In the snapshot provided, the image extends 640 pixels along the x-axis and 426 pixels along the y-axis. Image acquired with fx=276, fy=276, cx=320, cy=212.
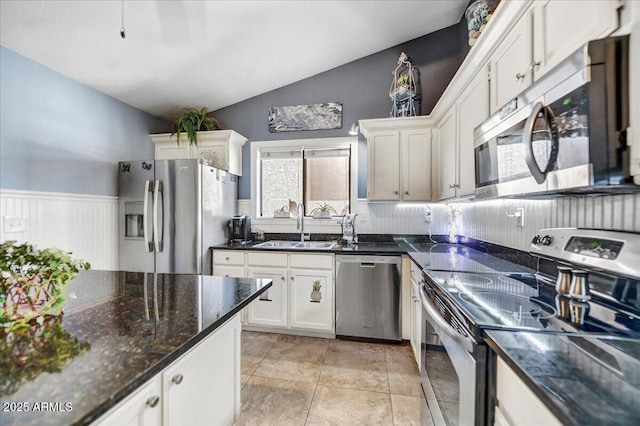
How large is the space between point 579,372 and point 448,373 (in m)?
0.70

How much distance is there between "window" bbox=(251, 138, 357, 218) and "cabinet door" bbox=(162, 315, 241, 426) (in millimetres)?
2442

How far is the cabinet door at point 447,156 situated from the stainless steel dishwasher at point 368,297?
2.62 feet

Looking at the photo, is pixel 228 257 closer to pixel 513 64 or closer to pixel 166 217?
pixel 166 217

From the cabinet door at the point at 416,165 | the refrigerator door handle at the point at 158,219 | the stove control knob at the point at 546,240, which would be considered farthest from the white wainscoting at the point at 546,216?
the refrigerator door handle at the point at 158,219

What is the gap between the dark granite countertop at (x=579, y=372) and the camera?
54 cm

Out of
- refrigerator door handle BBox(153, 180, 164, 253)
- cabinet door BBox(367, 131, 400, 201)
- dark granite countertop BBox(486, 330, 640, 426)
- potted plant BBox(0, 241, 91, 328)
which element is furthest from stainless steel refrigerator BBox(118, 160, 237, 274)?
dark granite countertop BBox(486, 330, 640, 426)

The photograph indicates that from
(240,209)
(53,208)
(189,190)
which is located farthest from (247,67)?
(53,208)

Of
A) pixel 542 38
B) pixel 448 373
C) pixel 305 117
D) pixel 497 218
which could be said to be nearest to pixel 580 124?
pixel 542 38

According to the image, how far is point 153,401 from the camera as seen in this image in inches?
29.2

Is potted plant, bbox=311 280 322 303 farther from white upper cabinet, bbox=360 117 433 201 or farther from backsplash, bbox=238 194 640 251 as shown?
white upper cabinet, bbox=360 117 433 201

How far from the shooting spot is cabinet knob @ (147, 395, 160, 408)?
2.40 feet

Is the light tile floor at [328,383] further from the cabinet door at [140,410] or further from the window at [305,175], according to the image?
the window at [305,175]

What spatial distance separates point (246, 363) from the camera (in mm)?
2387

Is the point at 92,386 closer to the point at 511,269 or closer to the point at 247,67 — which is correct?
the point at 511,269
